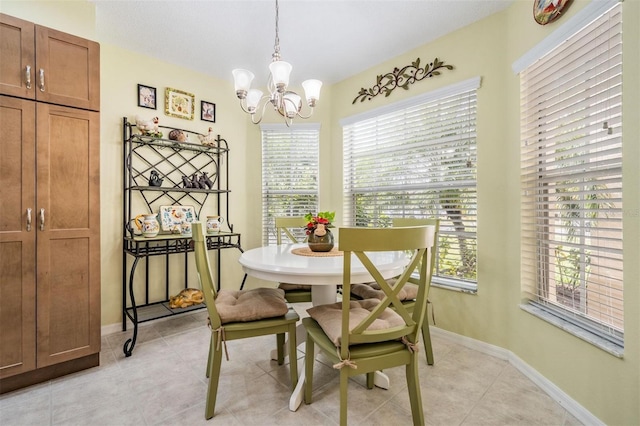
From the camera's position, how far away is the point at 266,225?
346cm

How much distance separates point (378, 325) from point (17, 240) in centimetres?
214

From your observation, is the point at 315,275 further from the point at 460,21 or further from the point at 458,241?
the point at 460,21

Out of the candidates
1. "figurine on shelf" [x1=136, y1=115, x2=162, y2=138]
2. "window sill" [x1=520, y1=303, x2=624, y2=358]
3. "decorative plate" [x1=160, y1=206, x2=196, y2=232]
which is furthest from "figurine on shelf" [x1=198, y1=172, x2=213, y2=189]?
"window sill" [x1=520, y1=303, x2=624, y2=358]

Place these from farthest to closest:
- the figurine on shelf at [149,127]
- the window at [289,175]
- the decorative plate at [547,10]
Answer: the window at [289,175]
the figurine on shelf at [149,127]
the decorative plate at [547,10]

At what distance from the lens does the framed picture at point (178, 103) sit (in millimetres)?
2873

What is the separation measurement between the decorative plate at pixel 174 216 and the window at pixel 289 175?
33.5 inches

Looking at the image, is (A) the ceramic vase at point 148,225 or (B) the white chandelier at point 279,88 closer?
(B) the white chandelier at point 279,88

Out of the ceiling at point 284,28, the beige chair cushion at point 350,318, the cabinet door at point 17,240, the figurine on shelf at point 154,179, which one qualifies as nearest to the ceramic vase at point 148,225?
the figurine on shelf at point 154,179

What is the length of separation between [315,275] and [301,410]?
0.78 metres

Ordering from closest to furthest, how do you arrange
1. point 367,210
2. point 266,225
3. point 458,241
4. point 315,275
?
point 315,275 < point 458,241 < point 367,210 < point 266,225

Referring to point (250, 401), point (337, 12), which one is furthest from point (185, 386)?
point (337, 12)

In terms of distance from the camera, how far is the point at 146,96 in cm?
276

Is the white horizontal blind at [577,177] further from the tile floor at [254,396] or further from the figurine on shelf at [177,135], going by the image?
the figurine on shelf at [177,135]

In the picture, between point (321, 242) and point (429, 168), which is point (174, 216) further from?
point (429, 168)
